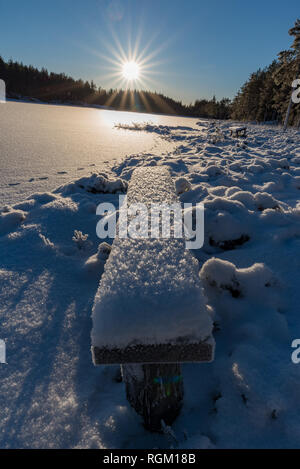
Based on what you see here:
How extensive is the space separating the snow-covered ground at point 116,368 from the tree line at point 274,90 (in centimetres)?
2530

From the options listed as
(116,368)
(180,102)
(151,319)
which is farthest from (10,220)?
(180,102)

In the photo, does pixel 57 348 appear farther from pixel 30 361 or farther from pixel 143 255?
pixel 143 255

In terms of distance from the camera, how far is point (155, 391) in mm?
1077

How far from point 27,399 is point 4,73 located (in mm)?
76637

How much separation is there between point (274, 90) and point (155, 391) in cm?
3807

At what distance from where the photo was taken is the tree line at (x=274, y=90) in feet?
66.6

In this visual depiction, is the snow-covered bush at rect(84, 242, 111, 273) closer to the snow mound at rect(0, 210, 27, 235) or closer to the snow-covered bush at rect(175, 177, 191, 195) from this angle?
the snow mound at rect(0, 210, 27, 235)

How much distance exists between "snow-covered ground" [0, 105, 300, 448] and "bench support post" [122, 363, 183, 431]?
7 centimetres

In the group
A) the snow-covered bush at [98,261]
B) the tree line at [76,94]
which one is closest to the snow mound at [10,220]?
the snow-covered bush at [98,261]

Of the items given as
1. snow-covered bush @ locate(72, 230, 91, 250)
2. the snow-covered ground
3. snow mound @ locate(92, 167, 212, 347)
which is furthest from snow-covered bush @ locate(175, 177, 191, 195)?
snow mound @ locate(92, 167, 212, 347)

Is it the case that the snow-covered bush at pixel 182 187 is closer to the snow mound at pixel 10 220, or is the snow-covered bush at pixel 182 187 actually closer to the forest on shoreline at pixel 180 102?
the snow mound at pixel 10 220

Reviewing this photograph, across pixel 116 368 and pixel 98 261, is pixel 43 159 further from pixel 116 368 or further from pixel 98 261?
pixel 116 368

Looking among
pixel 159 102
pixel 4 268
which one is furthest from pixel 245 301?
pixel 159 102

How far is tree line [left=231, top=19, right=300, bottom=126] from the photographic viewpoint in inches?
800
